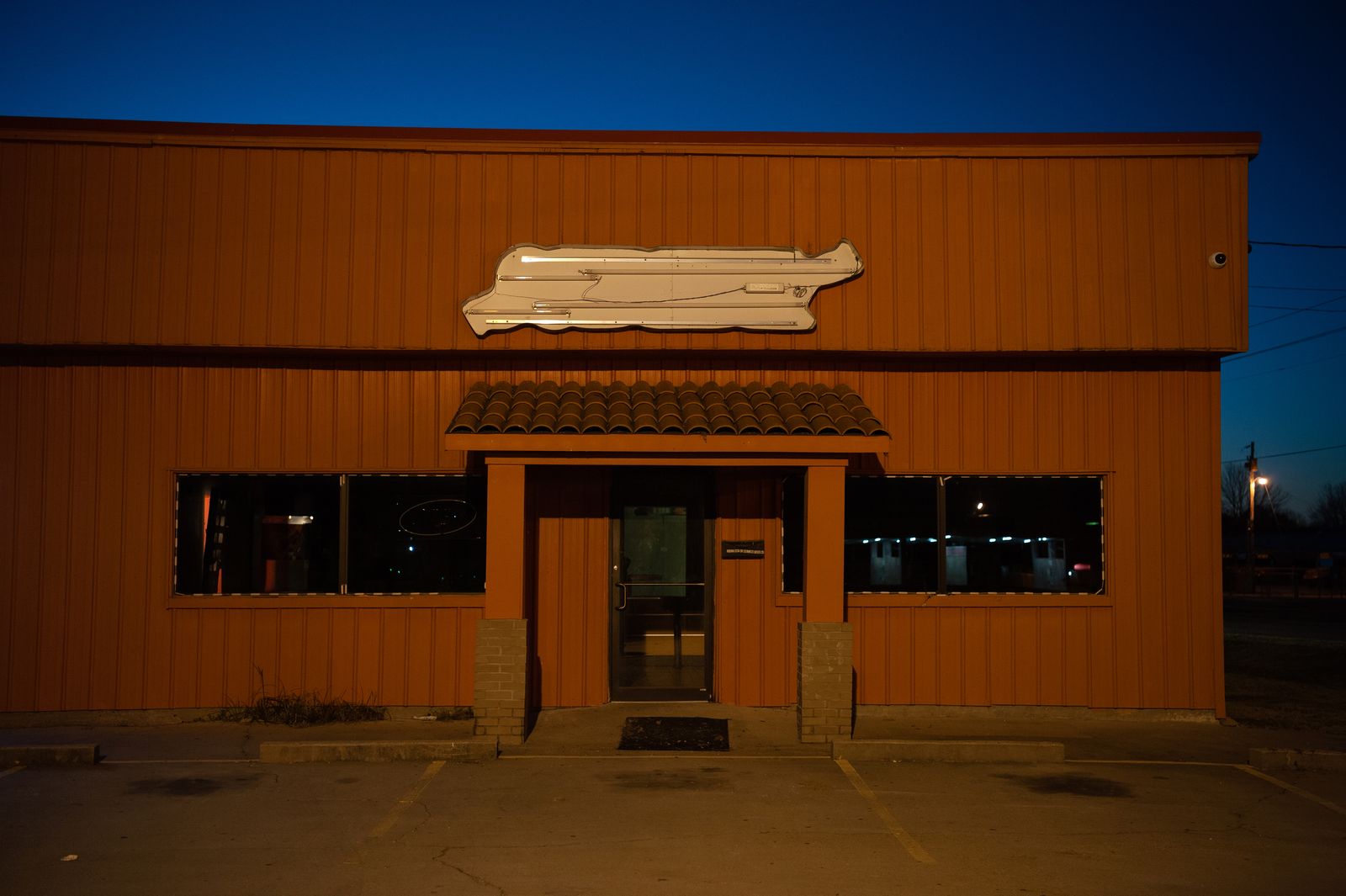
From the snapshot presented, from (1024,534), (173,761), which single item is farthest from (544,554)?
(1024,534)

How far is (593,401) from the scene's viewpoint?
1071 centimetres

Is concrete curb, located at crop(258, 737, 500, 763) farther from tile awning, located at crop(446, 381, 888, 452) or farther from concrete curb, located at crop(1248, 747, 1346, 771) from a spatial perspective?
concrete curb, located at crop(1248, 747, 1346, 771)

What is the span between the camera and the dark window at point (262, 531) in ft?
36.9

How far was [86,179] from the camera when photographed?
A: 11023 millimetres

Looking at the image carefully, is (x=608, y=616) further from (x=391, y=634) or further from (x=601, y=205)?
(x=601, y=205)

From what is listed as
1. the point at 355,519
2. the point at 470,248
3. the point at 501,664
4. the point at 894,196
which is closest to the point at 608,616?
the point at 501,664

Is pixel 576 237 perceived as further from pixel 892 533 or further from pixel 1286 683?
pixel 1286 683

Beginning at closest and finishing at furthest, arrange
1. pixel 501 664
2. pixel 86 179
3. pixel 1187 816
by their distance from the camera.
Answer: pixel 1187 816, pixel 501 664, pixel 86 179

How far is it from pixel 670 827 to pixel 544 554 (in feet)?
14.4

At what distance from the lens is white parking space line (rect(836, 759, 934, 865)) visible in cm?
698

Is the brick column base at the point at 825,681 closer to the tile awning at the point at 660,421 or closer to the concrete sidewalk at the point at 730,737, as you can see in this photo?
the concrete sidewalk at the point at 730,737

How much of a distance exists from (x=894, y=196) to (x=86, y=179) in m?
8.12

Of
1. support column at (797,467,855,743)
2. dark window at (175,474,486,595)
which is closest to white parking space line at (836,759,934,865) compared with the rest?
support column at (797,467,855,743)

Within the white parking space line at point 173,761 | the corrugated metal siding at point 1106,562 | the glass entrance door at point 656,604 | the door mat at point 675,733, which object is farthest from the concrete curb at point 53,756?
the corrugated metal siding at point 1106,562
